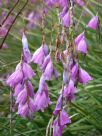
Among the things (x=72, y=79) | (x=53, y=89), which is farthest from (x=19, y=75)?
(x=53, y=89)

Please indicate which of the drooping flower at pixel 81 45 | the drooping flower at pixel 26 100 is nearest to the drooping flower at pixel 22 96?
the drooping flower at pixel 26 100

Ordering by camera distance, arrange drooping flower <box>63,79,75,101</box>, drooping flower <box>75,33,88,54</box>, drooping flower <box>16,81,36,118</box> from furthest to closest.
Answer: drooping flower <box>75,33,88,54</box>, drooping flower <box>16,81,36,118</box>, drooping flower <box>63,79,75,101</box>

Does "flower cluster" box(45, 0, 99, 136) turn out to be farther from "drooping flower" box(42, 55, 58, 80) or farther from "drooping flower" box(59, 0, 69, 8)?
"drooping flower" box(59, 0, 69, 8)

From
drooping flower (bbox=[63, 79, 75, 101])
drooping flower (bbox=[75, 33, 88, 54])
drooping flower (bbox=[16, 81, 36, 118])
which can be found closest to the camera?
drooping flower (bbox=[63, 79, 75, 101])

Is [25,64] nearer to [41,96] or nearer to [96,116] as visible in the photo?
[41,96]

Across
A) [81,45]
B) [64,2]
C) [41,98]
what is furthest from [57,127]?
[64,2]

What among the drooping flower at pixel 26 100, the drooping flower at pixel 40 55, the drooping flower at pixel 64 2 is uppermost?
the drooping flower at pixel 64 2

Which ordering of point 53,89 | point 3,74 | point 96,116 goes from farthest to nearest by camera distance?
point 3,74 → point 53,89 → point 96,116

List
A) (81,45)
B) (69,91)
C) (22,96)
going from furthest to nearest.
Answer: (81,45) → (22,96) → (69,91)

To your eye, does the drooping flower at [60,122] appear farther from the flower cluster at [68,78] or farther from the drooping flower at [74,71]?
the drooping flower at [74,71]

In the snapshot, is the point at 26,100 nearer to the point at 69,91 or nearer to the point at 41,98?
the point at 41,98

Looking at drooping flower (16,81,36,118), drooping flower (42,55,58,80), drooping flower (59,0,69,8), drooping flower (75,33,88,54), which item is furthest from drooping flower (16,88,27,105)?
drooping flower (59,0,69,8)
